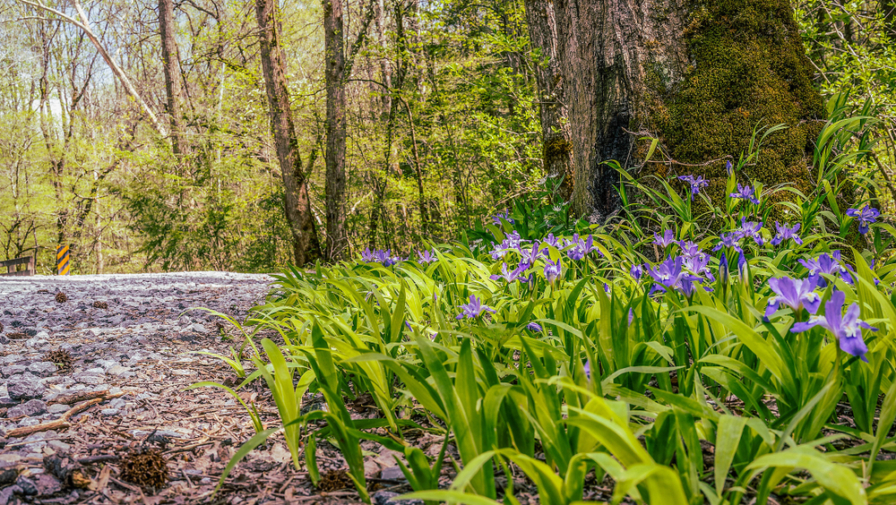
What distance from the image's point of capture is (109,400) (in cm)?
161

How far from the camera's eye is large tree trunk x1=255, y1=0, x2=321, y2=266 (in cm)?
717

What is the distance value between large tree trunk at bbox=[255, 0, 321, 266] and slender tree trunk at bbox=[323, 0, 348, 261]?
0.35m

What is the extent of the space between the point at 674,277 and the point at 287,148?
6.93 meters

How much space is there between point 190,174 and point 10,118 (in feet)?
34.9

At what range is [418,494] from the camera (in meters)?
0.70

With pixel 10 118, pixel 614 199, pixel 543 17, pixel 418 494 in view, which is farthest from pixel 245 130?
pixel 10 118

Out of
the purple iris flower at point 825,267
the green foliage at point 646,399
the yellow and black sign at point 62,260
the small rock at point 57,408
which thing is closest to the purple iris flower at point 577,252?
the green foliage at point 646,399

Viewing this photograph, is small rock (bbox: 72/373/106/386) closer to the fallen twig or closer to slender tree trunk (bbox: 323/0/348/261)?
the fallen twig

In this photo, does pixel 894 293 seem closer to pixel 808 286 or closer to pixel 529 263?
pixel 808 286

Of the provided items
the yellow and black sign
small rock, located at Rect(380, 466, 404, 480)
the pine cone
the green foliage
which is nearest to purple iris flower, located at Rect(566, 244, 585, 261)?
the green foliage

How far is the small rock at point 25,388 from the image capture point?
1.63 m

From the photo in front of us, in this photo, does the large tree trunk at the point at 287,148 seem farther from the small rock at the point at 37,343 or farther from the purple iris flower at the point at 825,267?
the purple iris flower at the point at 825,267

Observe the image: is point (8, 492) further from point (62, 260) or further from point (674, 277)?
point (62, 260)

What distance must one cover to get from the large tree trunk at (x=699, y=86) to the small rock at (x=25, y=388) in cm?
260
